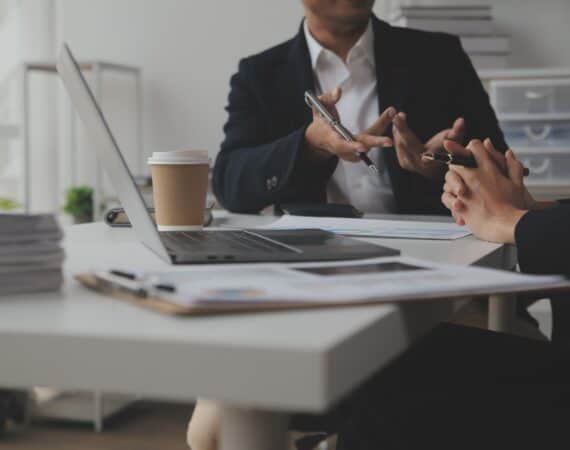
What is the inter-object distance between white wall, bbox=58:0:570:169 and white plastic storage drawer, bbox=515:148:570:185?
0.88 meters

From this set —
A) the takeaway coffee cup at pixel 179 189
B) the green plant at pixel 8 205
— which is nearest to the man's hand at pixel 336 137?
the takeaway coffee cup at pixel 179 189

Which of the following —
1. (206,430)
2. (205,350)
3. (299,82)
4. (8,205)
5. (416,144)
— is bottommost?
(206,430)

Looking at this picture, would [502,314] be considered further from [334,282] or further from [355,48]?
[334,282]

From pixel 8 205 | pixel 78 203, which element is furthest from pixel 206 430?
pixel 8 205

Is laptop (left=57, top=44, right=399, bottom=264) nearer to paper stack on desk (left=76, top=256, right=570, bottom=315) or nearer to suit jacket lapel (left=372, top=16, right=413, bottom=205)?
paper stack on desk (left=76, top=256, right=570, bottom=315)

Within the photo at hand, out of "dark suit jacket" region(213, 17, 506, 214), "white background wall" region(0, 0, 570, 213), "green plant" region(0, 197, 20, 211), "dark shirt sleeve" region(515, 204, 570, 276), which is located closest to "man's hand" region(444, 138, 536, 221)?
"dark shirt sleeve" region(515, 204, 570, 276)

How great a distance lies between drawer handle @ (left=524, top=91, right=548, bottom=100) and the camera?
2.59 metres

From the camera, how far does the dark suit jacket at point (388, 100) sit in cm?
169

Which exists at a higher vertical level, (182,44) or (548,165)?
(182,44)

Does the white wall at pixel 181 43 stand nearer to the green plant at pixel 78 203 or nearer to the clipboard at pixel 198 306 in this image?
the green plant at pixel 78 203

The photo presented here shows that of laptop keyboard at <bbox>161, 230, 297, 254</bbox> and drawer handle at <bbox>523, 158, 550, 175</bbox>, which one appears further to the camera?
drawer handle at <bbox>523, 158, 550, 175</bbox>

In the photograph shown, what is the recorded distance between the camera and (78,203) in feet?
10.2

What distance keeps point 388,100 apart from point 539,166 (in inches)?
38.2

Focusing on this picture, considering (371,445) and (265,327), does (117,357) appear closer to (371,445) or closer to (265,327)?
(265,327)
